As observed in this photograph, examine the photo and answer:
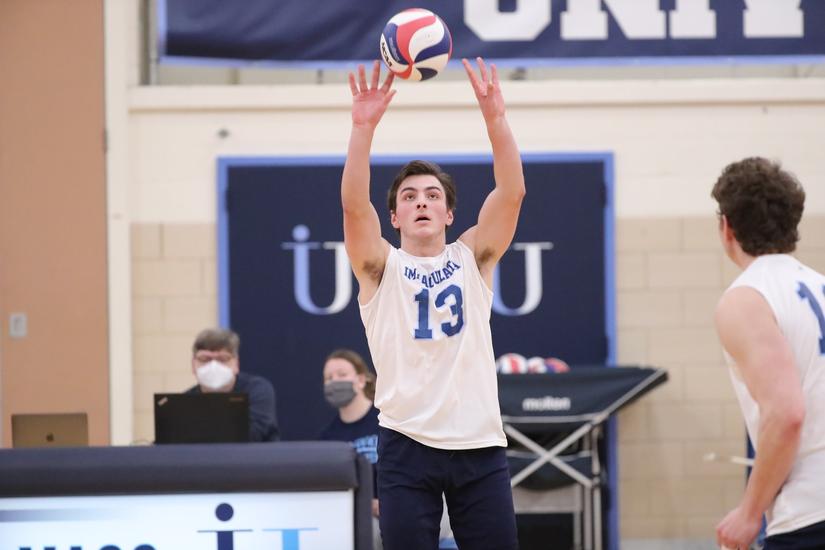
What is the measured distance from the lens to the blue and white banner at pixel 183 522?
132 inches

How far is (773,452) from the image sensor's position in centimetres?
252

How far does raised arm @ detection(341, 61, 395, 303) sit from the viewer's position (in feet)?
12.0

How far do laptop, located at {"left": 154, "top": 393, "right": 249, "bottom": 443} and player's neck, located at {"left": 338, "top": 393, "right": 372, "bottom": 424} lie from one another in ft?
3.70

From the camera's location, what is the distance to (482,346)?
3.74 metres

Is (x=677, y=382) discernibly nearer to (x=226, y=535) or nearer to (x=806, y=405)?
(x=226, y=535)

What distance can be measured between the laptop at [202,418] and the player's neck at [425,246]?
138 centimetres

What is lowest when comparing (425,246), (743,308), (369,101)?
(743,308)

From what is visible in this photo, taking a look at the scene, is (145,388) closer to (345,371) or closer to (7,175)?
(7,175)

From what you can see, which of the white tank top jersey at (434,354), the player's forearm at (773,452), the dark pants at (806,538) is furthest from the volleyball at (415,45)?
the dark pants at (806,538)

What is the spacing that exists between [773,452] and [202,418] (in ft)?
9.57

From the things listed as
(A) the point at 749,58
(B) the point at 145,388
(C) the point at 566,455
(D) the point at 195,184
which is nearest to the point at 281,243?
(D) the point at 195,184

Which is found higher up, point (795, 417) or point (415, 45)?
point (415, 45)

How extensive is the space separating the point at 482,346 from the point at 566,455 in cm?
352

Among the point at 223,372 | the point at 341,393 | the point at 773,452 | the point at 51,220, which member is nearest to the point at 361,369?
the point at 341,393
